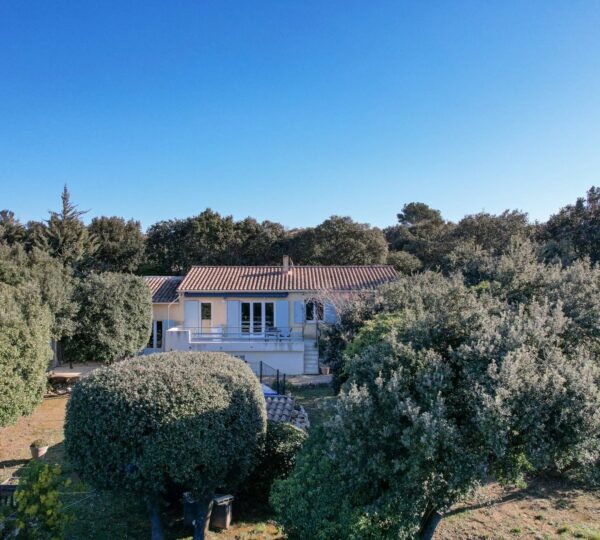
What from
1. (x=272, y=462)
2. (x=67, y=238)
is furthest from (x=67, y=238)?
(x=272, y=462)

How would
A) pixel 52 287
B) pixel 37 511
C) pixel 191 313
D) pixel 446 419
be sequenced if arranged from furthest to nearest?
pixel 191 313 < pixel 52 287 < pixel 37 511 < pixel 446 419

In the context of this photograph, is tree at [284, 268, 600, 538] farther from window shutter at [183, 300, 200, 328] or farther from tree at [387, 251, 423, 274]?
tree at [387, 251, 423, 274]

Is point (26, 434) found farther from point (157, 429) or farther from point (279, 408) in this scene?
point (157, 429)

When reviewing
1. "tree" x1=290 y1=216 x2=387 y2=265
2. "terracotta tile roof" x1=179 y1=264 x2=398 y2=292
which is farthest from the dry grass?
"tree" x1=290 y1=216 x2=387 y2=265

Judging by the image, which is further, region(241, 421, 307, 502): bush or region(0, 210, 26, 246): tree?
region(0, 210, 26, 246): tree

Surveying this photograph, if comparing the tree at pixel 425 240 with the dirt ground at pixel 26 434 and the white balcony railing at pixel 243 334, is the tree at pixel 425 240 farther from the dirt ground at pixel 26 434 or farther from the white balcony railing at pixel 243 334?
the dirt ground at pixel 26 434

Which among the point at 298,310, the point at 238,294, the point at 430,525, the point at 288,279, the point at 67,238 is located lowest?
the point at 430,525

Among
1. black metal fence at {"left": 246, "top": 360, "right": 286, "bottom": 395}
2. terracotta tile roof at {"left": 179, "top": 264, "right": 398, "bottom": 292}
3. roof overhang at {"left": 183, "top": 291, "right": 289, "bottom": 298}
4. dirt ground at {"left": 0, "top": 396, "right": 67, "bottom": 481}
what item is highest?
terracotta tile roof at {"left": 179, "top": 264, "right": 398, "bottom": 292}
